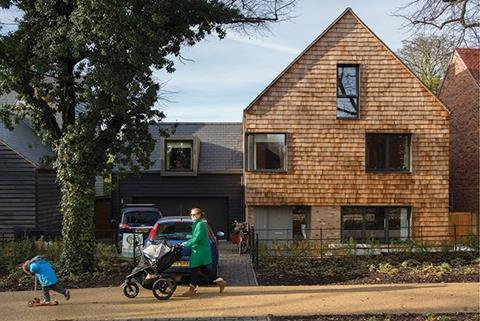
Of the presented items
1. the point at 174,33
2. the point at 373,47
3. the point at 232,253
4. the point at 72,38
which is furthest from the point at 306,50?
the point at 72,38

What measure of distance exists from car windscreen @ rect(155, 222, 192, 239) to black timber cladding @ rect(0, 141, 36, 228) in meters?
12.6

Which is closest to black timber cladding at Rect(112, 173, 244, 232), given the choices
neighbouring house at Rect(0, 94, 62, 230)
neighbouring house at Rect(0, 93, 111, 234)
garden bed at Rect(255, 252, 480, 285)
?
neighbouring house at Rect(0, 93, 111, 234)

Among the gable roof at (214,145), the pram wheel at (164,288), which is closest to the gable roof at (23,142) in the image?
the gable roof at (214,145)

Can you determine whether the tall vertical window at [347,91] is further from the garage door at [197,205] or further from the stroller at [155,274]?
the stroller at [155,274]

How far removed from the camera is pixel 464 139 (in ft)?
88.5

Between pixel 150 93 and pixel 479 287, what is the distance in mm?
7854

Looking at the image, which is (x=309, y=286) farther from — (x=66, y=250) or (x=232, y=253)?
(x=232, y=253)

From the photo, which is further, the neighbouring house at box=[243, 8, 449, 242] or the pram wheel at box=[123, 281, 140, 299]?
the neighbouring house at box=[243, 8, 449, 242]

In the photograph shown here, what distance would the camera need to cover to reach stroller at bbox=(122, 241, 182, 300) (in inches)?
415

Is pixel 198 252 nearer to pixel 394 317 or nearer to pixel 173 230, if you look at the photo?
pixel 173 230

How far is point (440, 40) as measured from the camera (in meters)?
13.2

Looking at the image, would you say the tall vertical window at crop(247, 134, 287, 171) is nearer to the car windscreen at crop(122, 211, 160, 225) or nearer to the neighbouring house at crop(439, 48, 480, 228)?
the car windscreen at crop(122, 211, 160, 225)

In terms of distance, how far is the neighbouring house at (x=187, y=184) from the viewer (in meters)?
28.2

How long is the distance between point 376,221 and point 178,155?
9.98 metres
